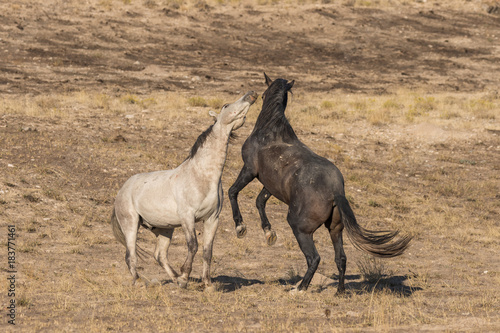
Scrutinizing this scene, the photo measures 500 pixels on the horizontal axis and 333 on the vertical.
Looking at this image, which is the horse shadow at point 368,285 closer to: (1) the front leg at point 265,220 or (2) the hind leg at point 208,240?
(1) the front leg at point 265,220

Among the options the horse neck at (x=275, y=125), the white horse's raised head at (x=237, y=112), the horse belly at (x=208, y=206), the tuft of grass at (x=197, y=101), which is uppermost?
the white horse's raised head at (x=237, y=112)

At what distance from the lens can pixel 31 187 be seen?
15352 millimetres

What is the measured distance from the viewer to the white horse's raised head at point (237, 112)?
9234mm

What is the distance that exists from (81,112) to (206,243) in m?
14.2

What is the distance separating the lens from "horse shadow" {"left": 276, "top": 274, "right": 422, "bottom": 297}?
10.0 m

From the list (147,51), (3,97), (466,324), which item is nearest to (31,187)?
(3,97)

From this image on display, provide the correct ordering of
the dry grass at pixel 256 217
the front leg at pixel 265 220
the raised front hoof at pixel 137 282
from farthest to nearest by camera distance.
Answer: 1. the raised front hoof at pixel 137 282
2. the front leg at pixel 265 220
3. the dry grass at pixel 256 217

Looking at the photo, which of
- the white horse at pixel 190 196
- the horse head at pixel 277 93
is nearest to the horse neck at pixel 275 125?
the horse head at pixel 277 93

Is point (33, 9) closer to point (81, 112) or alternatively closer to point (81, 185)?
point (81, 112)

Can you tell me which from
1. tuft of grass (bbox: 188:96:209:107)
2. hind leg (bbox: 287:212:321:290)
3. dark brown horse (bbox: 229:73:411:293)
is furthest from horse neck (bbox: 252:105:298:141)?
tuft of grass (bbox: 188:96:209:107)

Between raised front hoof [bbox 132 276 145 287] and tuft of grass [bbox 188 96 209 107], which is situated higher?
raised front hoof [bbox 132 276 145 287]

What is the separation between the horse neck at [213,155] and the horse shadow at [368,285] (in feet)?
7.38

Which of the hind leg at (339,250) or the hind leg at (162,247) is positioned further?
the hind leg at (162,247)

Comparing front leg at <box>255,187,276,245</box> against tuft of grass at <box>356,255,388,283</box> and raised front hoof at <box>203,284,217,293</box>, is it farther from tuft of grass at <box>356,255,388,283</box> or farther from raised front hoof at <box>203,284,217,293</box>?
tuft of grass at <box>356,255,388,283</box>
